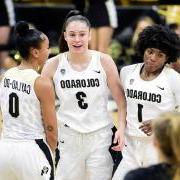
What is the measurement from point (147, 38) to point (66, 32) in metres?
0.71

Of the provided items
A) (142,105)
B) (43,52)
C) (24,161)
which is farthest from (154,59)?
(24,161)

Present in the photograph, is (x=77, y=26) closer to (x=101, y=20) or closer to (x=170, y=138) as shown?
(x=170, y=138)

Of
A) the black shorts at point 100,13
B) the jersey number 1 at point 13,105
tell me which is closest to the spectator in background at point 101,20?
the black shorts at point 100,13

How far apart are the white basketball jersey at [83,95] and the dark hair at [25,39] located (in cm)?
52

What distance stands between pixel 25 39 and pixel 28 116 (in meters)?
0.60

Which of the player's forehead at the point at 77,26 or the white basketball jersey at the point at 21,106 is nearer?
the white basketball jersey at the point at 21,106

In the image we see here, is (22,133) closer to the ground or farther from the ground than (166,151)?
closer to the ground

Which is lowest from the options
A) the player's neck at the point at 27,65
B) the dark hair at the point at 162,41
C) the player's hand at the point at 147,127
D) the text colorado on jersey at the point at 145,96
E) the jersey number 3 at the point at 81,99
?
the player's hand at the point at 147,127

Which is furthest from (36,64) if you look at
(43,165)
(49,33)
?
(49,33)

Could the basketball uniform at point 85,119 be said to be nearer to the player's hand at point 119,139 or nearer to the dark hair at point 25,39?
the player's hand at point 119,139

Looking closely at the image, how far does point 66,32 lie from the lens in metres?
6.61

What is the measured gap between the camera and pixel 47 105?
597 centimetres

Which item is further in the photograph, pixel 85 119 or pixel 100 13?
pixel 100 13

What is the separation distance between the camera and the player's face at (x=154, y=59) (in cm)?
625
